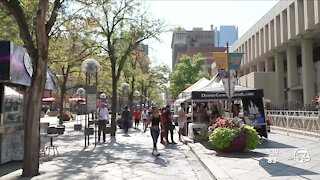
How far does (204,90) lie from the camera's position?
18.7 meters

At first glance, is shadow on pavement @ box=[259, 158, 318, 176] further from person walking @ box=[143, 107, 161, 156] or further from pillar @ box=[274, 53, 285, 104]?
pillar @ box=[274, 53, 285, 104]

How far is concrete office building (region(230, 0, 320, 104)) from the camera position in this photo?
1458 inches

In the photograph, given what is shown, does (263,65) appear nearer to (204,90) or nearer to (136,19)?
(136,19)

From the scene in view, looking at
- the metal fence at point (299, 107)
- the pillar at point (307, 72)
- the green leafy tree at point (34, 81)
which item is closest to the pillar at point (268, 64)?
the pillar at point (307, 72)

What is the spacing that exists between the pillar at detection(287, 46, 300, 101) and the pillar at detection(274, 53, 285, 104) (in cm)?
363

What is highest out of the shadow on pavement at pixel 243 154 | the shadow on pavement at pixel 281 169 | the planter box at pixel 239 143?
the planter box at pixel 239 143

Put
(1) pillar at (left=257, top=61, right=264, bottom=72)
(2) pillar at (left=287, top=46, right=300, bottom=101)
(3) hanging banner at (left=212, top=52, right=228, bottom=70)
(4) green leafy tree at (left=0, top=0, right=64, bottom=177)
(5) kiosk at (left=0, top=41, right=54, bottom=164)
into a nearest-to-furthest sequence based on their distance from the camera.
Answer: (4) green leafy tree at (left=0, top=0, right=64, bottom=177) → (5) kiosk at (left=0, top=41, right=54, bottom=164) → (3) hanging banner at (left=212, top=52, right=228, bottom=70) → (2) pillar at (left=287, top=46, right=300, bottom=101) → (1) pillar at (left=257, top=61, right=264, bottom=72)

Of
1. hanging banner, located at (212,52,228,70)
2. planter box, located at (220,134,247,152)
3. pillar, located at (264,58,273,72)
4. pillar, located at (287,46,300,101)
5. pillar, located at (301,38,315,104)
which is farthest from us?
pillar, located at (264,58,273,72)

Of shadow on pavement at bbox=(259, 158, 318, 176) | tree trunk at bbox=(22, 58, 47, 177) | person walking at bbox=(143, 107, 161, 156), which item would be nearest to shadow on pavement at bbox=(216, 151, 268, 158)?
shadow on pavement at bbox=(259, 158, 318, 176)

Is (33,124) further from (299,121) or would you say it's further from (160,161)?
(299,121)

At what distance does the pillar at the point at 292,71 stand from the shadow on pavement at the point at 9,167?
36.6m

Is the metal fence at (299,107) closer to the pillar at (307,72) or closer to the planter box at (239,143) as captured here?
the pillar at (307,72)

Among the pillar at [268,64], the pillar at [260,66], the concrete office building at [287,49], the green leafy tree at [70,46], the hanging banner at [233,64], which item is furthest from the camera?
the pillar at [260,66]

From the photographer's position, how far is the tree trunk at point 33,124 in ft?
32.3
